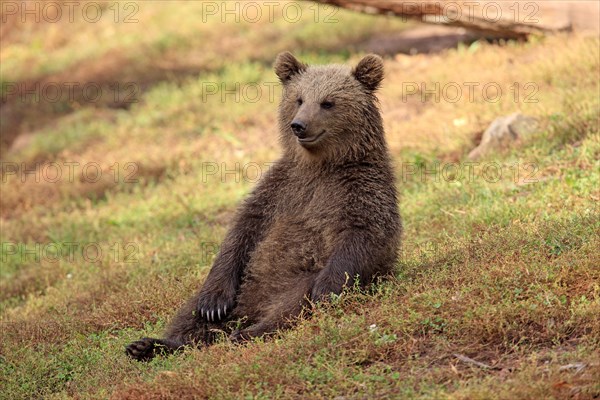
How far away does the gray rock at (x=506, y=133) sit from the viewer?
33.4 feet

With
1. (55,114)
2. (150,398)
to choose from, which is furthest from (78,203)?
(150,398)

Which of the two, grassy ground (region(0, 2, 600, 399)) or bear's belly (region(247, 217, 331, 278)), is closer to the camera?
grassy ground (region(0, 2, 600, 399))

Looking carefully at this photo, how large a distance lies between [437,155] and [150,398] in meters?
6.43

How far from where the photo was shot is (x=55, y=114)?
16031 mm

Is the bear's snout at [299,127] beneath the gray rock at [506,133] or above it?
above

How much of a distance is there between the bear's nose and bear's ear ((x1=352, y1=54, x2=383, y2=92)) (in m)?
0.76

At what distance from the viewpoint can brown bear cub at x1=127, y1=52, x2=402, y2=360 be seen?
634 centimetres

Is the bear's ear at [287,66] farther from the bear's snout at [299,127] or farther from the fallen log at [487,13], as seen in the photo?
the fallen log at [487,13]

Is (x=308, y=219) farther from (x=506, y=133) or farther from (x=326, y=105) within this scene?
(x=506, y=133)

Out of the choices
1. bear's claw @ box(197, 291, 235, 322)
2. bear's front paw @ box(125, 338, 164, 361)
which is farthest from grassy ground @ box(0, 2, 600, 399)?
bear's claw @ box(197, 291, 235, 322)

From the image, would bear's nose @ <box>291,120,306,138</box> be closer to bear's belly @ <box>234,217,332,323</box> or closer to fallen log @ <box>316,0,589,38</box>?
bear's belly @ <box>234,217,332,323</box>

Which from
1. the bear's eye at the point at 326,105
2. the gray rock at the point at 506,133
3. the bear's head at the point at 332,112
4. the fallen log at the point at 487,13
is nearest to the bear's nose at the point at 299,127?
the bear's head at the point at 332,112

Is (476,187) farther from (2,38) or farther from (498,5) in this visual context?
(2,38)

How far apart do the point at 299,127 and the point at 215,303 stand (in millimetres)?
1498
